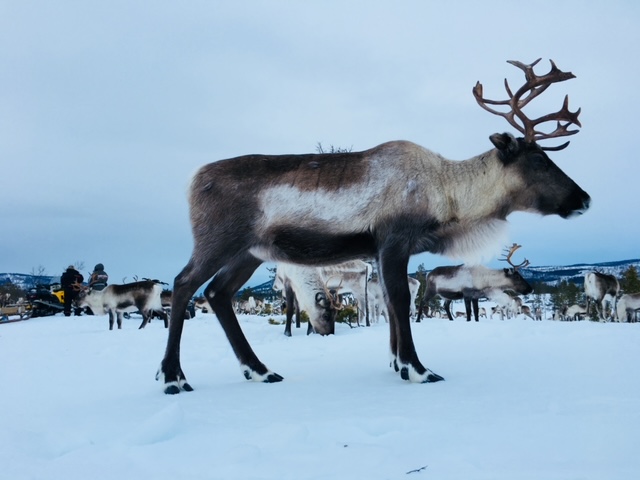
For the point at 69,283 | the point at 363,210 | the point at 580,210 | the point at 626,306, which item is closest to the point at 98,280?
the point at 69,283

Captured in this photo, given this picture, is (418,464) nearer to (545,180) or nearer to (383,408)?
(383,408)

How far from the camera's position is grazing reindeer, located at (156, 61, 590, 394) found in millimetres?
4500

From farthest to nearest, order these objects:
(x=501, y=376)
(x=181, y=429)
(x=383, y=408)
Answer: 1. (x=501, y=376)
2. (x=383, y=408)
3. (x=181, y=429)

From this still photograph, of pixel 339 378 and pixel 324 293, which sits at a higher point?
pixel 324 293

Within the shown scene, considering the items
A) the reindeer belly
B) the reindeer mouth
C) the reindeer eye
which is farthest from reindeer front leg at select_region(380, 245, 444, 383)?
the reindeer mouth

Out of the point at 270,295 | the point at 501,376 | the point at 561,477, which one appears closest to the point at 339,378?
the point at 501,376

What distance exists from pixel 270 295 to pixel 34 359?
6030 centimetres

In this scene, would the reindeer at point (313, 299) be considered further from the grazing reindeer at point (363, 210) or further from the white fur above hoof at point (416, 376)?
the white fur above hoof at point (416, 376)

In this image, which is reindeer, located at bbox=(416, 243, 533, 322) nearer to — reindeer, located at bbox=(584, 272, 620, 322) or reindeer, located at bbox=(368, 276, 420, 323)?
reindeer, located at bbox=(368, 276, 420, 323)

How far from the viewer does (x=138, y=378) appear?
16.4ft

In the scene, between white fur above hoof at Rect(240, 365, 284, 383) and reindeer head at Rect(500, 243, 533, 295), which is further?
reindeer head at Rect(500, 243, 533, 295)

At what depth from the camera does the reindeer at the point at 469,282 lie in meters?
17.1

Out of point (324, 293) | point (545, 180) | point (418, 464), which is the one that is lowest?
point (418, 464)

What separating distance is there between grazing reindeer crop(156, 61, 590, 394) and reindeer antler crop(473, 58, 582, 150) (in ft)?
0.12
